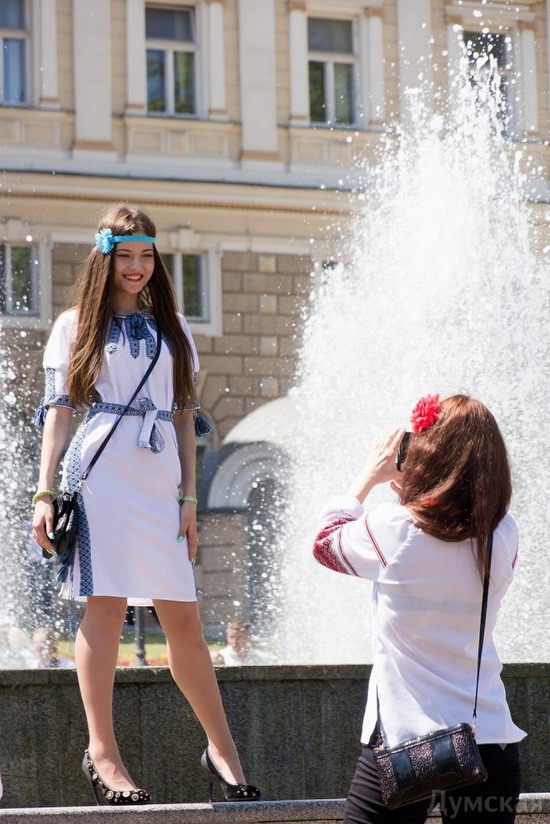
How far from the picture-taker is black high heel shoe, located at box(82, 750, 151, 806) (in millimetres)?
3607

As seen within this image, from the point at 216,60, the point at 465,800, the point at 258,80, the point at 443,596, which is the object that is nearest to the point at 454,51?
the point at 258,80

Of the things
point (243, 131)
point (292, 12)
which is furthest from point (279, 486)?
point (292, 12)

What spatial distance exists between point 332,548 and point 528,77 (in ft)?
58.1

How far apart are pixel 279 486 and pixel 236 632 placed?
863 centimetres

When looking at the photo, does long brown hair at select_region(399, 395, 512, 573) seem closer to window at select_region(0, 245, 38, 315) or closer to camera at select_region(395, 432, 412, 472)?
camera at select_region(395, 432, 412, 472)

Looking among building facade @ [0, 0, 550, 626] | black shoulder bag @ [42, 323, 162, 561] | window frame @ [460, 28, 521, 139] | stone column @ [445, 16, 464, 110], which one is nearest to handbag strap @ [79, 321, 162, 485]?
black shoulder bag @ [42, 323, 162, 561]

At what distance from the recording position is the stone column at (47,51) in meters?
18.2

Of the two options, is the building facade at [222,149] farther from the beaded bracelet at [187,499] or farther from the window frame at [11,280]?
the beaded bracelet at [187,499]

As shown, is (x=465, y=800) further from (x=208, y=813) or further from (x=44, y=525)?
(x=44, y=525)

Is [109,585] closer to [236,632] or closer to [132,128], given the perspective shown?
[236,632]

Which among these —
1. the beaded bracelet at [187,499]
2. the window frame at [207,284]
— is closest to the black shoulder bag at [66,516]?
the beaded bracelet at [187,499]

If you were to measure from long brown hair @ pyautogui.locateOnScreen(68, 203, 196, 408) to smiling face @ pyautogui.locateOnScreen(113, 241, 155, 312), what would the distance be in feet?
0.07

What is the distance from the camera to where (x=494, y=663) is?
291cm

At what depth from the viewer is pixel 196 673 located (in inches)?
152
